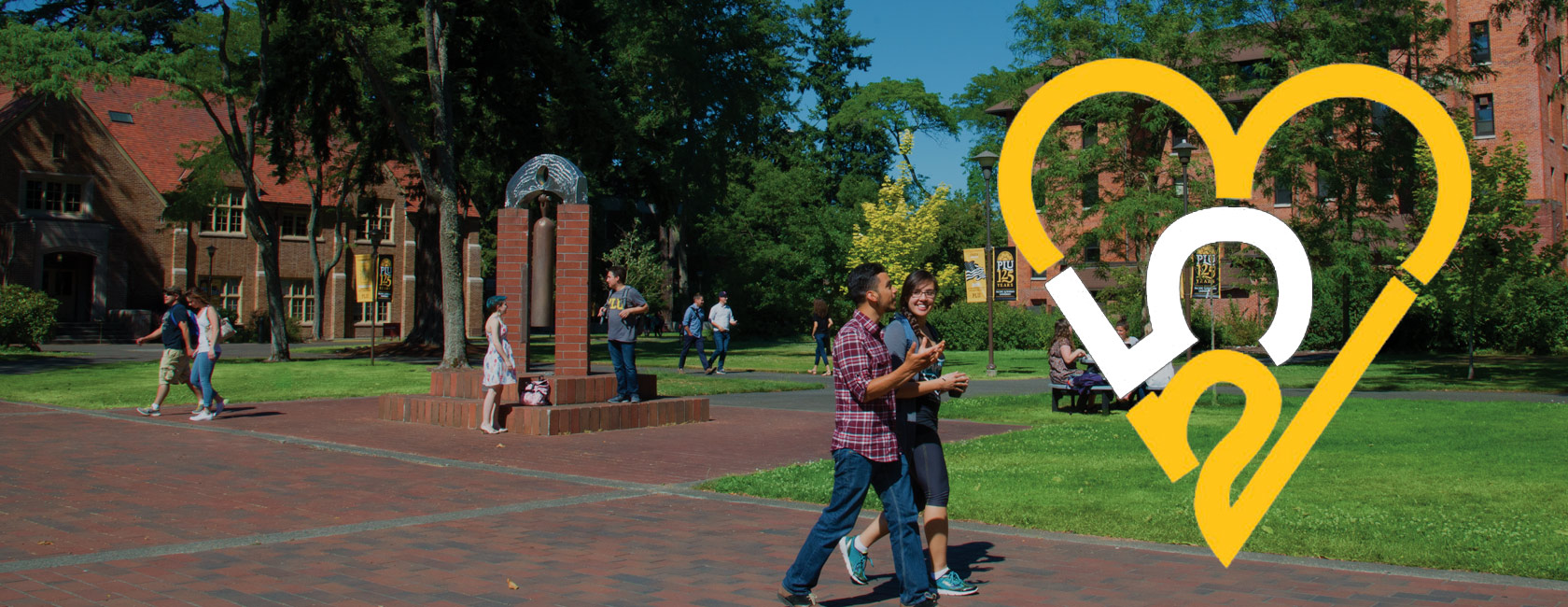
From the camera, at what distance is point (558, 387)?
14.0 meters

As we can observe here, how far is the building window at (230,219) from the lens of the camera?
172 feet

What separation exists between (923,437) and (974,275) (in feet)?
79.1

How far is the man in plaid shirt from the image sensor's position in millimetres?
5211

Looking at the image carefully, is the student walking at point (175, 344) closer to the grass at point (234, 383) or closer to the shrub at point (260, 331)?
the grass at point (234, 383)

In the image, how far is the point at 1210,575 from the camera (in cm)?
605

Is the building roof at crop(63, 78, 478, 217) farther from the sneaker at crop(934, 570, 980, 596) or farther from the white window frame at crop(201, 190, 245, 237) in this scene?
the sneaker at crop(934, 570, 980, 596)

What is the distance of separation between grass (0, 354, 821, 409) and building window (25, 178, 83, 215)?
25.7 metres

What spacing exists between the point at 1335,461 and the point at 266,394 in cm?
1665

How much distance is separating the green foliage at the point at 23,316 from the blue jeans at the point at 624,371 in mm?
29145

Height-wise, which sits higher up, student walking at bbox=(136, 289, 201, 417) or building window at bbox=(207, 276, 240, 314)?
building window at bbox=(207, 276, 240, 314)

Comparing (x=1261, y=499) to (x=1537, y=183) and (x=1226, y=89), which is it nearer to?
(x=1226, y=89)

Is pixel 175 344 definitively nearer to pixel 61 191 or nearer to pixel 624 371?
pixel 624 371

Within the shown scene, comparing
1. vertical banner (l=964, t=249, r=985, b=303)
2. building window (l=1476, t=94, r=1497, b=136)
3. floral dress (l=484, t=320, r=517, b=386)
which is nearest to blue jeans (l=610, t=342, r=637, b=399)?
floral dress (l=484, t=320, r=517, b=386)

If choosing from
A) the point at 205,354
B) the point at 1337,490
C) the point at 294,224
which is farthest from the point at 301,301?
the point at 1337,490
